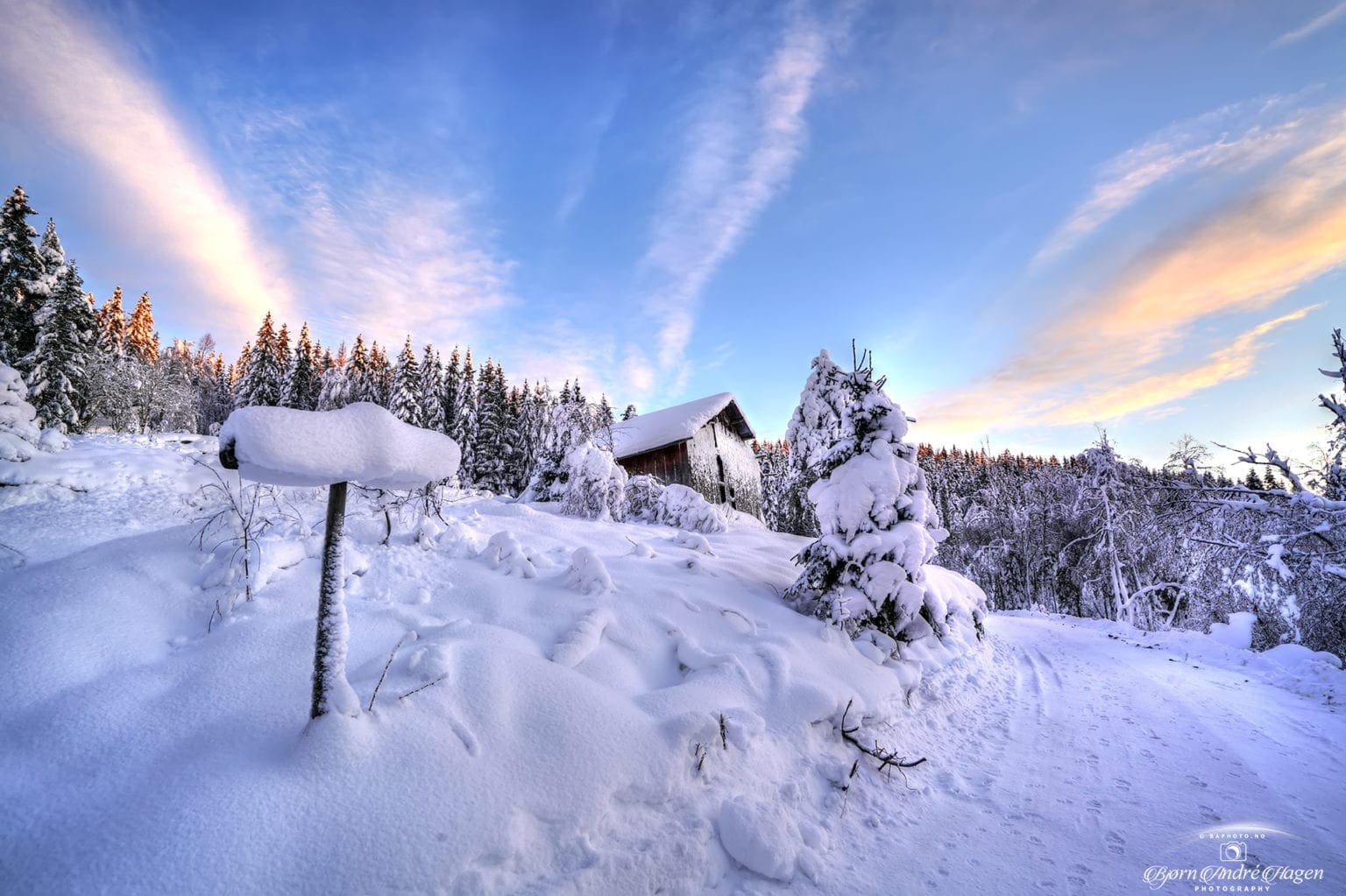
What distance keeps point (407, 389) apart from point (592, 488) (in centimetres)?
2609

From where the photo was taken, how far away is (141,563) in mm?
3920

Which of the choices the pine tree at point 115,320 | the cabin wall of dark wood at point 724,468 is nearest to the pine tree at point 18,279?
the pine tree at point 115,320

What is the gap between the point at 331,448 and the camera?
8.38 ft

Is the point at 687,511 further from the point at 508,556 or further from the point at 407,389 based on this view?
the point at 407,389

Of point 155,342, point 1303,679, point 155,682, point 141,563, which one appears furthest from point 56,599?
point 155,342

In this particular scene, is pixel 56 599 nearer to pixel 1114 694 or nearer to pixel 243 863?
pixel 243 863

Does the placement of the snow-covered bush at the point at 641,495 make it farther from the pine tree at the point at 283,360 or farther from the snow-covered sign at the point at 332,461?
the pine tree at the point at 283,360

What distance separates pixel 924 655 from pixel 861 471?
253 cm

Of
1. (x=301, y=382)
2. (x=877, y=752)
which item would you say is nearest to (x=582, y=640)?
(x=877, y=752)

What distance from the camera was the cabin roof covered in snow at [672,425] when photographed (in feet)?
70.6

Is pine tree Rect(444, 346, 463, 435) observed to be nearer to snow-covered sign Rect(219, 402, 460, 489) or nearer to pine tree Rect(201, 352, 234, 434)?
pine tree Rect(201, 352, 234, 434)

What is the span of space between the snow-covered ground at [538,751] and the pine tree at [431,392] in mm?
29999

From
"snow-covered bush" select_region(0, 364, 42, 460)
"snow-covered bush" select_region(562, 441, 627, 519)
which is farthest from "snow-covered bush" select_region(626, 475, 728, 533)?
"snow-covered bush" select_region(0, 364, 42, 460)

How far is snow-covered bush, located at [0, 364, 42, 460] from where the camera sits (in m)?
7.46
